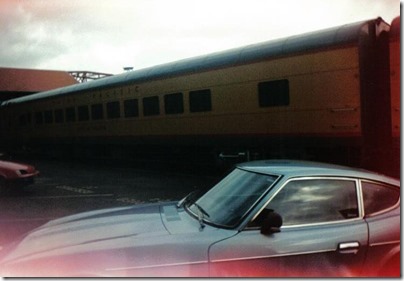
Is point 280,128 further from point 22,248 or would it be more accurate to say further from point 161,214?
point 22,248

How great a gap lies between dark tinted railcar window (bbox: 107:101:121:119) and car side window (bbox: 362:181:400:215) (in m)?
3.00

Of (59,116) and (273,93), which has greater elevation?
(273,93)

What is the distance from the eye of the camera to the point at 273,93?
4.75 meters

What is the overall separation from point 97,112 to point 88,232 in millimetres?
2427

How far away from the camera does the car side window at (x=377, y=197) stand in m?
2.52

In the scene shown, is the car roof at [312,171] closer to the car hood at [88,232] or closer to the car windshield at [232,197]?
the car windshield at [232,197]

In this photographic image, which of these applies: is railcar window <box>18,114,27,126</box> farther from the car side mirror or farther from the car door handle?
the car door handle

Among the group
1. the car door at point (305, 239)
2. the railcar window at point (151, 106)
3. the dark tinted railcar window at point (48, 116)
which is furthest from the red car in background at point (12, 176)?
the car door at point (305, 239)

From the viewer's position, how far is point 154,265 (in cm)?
226

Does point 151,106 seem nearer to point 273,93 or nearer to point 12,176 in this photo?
point 273,93

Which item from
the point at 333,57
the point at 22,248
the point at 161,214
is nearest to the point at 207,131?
the point at 333,57

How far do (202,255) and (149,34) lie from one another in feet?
5.68

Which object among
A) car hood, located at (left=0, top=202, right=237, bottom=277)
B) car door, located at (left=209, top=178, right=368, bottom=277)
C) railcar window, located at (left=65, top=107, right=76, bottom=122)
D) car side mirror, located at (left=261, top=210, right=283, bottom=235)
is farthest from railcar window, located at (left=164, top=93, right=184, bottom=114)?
car side mirror, located at (left=261, top=210, right=283, bottom=235)

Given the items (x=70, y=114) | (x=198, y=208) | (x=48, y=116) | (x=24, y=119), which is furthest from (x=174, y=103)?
(x=198, y=208)
